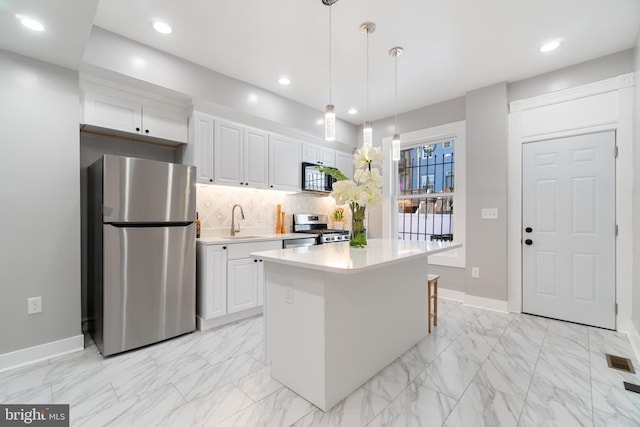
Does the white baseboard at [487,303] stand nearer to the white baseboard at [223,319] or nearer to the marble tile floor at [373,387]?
the marble tile floor at [373,387]

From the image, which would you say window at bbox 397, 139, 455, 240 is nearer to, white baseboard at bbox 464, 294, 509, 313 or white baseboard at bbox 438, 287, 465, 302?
white baseboard at bbox 438, 287, 465, 302

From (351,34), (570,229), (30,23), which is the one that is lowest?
(570,229)

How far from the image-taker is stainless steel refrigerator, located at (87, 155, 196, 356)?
7.64 ft

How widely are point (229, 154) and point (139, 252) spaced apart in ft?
4.83

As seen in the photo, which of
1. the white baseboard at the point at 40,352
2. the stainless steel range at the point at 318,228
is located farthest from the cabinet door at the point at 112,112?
the stainless steel range at the point at 318,228

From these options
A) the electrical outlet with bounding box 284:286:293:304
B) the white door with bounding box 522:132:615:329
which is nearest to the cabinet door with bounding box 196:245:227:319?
the electrical outlet with bounding box 284:286:293:304

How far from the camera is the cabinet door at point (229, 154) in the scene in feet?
10.7

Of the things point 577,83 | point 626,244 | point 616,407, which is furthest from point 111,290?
point 577,83

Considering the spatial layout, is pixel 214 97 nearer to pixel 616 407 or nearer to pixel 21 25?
pixel 21 25

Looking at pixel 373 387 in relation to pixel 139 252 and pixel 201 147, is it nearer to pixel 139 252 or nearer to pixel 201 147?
pixel 139 252

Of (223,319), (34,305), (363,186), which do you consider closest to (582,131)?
(363,186)

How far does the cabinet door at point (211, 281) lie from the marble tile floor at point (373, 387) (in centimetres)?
32

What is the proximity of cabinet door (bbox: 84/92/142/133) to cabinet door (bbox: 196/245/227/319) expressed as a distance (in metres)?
1.38

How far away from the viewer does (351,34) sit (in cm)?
256
